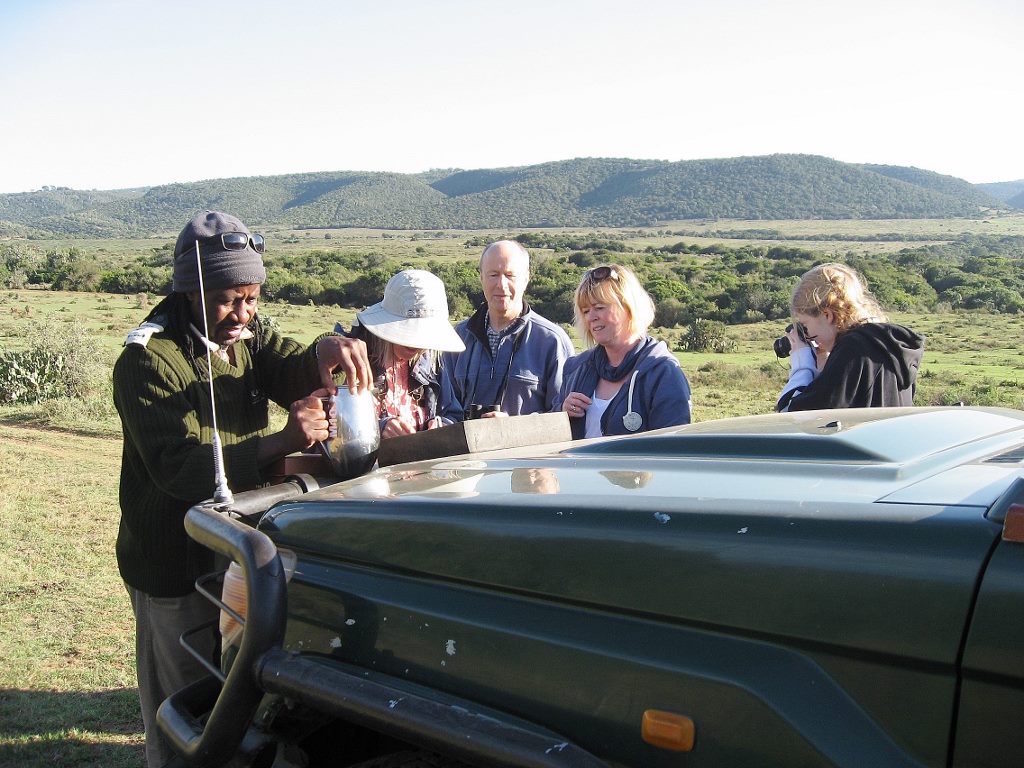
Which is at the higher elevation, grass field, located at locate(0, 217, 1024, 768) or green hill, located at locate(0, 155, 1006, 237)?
green hill, located at locate(0, 155, 1006, 237)

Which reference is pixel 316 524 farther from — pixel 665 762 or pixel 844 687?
pixel 844 687

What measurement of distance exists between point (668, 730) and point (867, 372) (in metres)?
2.92

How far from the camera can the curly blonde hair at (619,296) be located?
448 cm

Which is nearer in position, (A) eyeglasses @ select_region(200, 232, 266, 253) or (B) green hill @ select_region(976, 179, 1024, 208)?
(A) eyeglasses @ select_region(200, 232, 266, 253)

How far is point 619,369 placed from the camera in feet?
14.4

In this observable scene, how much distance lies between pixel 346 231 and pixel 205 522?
415 feet

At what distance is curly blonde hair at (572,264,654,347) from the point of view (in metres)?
4.48

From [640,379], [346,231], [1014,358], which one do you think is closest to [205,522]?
[640,379]

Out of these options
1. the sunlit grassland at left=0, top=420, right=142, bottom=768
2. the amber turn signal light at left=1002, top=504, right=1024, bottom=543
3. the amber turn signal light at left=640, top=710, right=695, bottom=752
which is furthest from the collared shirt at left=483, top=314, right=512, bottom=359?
the amber turn signal light at left=1002, top=504, right=1024, bottom=543

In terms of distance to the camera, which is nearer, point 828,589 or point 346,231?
point 828,589

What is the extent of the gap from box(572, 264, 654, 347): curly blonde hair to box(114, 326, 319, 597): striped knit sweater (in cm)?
155

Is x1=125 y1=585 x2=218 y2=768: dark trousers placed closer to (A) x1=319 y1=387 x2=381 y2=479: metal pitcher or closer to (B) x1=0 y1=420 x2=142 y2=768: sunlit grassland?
(A) x1=319 y1=387 x2=381 y2=479: metal pitcher

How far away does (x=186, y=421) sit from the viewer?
3.04m

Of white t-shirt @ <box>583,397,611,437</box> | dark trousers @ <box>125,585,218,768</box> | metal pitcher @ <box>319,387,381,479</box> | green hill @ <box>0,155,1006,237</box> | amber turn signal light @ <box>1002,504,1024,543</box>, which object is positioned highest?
green hill @ <box>0,155,1006,237</box>
